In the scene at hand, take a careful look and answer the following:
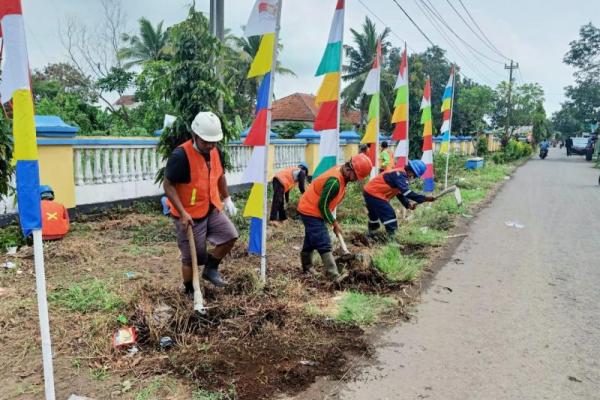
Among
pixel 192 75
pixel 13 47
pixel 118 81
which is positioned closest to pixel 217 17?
pixel 192 75

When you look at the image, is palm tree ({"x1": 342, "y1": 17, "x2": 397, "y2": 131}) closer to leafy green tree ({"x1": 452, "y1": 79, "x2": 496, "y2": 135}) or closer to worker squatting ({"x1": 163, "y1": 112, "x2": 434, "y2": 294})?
leafy green tree ({"x1": 452, "y1": 79, "x2": 496, "y2": 135})

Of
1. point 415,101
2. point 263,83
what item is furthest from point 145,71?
point 415,101

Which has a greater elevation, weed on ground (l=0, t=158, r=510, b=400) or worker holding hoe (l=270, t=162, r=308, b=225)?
worker holding hoe (l=270, t=162, r=308, b=225)

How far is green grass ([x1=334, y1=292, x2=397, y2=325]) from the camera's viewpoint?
3.94 meters

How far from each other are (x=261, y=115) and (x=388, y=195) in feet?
9.65

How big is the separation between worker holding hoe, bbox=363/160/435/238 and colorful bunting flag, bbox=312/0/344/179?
92cm

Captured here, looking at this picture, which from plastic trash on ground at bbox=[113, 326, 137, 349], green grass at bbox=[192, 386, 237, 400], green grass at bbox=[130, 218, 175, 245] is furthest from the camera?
green grass at bbox=[130, 218, 175, 245]

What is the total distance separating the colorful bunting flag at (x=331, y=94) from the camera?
6340 millimetres

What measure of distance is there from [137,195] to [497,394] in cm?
711

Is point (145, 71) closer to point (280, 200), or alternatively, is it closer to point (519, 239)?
point (280, 200)

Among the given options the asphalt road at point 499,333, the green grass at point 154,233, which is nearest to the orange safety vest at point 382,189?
the asphalt road at point 499,333

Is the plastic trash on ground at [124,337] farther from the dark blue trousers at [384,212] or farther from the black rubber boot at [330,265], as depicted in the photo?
the dark blue trousers at [384,212]

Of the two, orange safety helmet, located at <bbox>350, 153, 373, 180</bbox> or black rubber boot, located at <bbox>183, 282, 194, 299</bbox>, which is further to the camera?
orange safety helmet, located at <bbox>350, 153, 373, 180</bbox>

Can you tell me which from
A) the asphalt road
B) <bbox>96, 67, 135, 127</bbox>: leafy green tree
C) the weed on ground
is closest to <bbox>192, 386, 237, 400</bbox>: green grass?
the weed on ground
